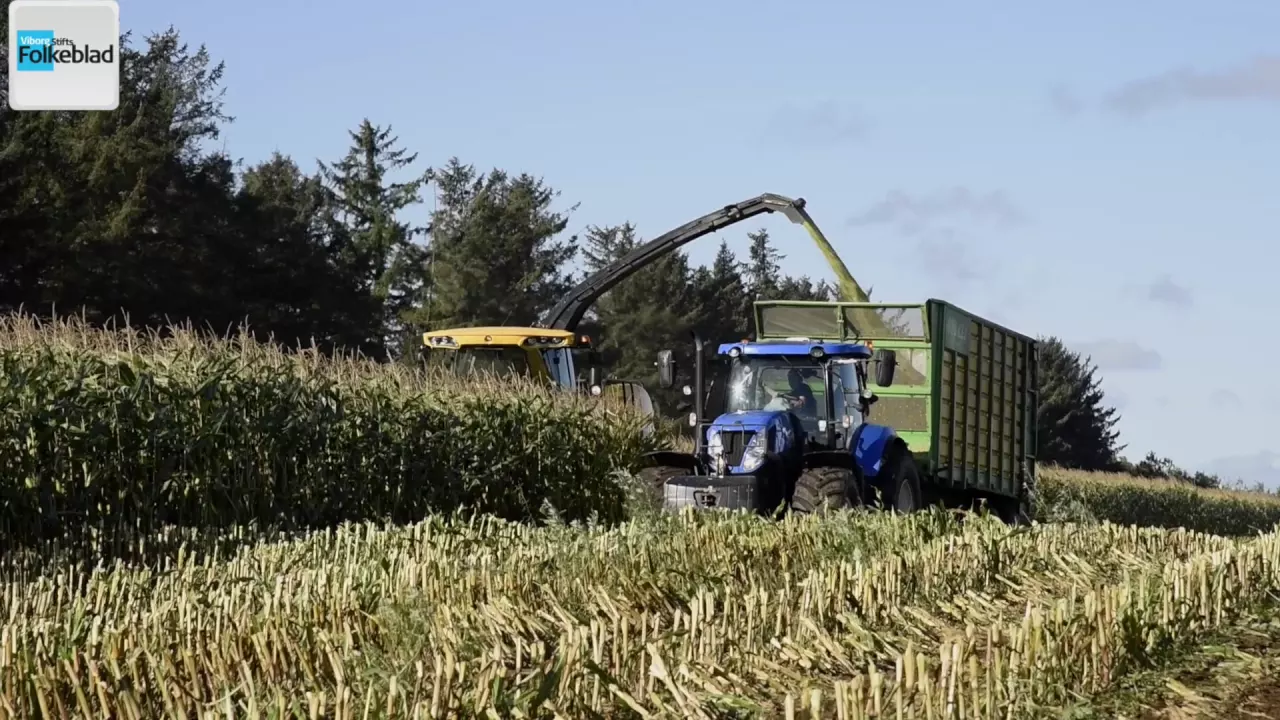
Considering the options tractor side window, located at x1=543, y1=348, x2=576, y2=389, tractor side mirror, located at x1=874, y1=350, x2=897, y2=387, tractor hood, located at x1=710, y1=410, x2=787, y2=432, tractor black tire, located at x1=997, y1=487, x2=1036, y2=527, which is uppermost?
tractor side window, located at x1=543, y1=348, x2=576, y2=389

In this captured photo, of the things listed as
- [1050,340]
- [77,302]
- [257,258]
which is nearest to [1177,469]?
[1050,340]

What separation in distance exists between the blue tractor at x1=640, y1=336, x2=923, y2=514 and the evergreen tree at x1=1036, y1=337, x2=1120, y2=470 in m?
54.4

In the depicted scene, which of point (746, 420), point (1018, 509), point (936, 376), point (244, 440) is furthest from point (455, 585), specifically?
point (1018, 509)

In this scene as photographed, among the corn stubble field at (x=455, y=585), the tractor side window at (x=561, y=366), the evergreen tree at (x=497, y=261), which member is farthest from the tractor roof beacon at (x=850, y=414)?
the evergreen tree at (x=497, y=261)

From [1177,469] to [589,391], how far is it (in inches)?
2054

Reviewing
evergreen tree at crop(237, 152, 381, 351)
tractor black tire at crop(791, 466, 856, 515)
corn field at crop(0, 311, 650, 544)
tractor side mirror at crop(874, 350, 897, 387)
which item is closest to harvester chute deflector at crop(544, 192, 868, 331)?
corn field at crop(0, 311, 650, 544)

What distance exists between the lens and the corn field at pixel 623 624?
4859 millimetres

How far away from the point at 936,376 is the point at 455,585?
381 inches

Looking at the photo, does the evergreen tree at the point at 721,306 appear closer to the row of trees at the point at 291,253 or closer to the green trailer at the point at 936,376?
the row of trees at the point at 291,253

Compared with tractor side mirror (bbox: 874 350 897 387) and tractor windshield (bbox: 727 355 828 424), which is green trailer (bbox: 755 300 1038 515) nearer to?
tractor windshield (bbox: 727 355 828 424)

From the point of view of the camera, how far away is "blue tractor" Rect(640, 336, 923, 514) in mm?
13234

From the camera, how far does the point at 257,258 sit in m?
43.5

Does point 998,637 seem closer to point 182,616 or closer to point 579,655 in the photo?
point 579,655

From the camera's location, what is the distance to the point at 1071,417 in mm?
71750
